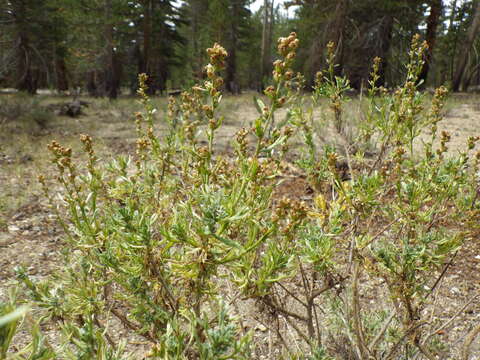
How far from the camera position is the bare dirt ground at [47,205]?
2.53m

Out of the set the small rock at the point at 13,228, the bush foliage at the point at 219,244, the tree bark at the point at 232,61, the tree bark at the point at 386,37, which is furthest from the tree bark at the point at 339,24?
the bush foliage at the point at 219,244

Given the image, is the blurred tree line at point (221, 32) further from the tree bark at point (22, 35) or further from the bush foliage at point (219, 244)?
the bush foliage at point (219, 244)

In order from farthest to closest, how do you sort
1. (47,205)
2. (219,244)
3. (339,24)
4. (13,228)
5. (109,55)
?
(109,55) < (339,24) < (13,228) < (47,205) < (219,244)

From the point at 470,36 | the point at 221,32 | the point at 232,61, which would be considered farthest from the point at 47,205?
the point at 232,61

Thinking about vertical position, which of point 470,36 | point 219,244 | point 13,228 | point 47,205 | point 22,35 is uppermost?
point 470,36

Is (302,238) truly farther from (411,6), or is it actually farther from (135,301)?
(411,6)

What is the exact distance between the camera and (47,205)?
290 centimetres

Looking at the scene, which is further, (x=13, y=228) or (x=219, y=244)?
(x=13, y=228)

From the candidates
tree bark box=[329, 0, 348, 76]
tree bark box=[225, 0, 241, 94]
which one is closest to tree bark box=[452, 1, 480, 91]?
tree bark box=[329, 0, 348, 76]

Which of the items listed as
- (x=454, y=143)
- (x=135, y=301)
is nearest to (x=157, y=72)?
(x=454, y=143)

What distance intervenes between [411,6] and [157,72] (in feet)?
47.5

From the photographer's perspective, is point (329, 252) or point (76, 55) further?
point (76, 55)

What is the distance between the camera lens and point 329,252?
3.84 ft

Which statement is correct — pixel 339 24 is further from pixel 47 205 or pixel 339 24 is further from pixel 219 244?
pixel 219 244
